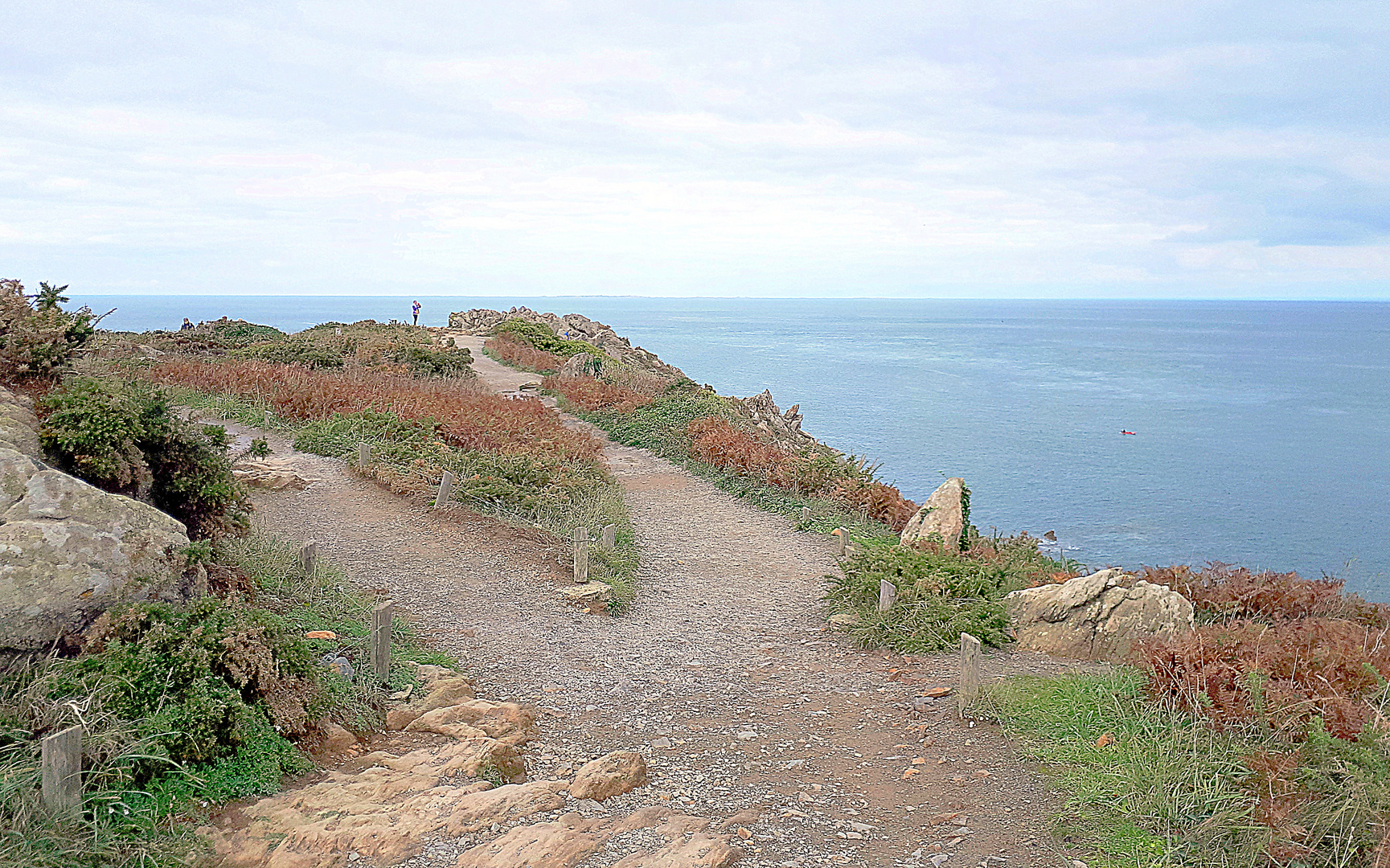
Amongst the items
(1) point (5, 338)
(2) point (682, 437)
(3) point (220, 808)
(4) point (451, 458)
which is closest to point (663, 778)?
(3) point (220, 808)

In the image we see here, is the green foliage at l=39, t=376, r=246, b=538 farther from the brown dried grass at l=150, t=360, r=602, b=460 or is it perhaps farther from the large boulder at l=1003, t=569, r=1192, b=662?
the brown dried grass at l=150, t=360, r=602, b=460

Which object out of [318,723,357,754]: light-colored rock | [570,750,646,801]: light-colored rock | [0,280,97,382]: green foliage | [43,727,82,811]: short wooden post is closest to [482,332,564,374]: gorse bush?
[0,280,97,382]: green foliage

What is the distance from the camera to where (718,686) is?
775cm

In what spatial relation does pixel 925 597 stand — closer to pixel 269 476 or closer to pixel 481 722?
pixel 481 722

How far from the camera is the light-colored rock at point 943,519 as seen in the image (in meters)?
11.5

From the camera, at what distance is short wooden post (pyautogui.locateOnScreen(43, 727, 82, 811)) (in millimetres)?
4148

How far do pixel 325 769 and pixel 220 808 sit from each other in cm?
72

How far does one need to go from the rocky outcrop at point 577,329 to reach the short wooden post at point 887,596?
27.2 m

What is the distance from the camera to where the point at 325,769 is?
17.6 ft

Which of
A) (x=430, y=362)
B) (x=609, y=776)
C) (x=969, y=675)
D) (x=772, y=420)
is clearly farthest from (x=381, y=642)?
(x=430, y=362)

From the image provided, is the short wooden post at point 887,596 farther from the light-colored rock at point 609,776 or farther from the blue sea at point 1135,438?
the blue sea at point 1135,438

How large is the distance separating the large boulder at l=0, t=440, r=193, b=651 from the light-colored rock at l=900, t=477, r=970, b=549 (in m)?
8.71

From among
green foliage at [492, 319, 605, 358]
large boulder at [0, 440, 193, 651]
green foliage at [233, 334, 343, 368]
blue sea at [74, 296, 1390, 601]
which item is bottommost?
blue sea at [74, 296, 1390, 601]

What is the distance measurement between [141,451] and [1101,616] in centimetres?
830
